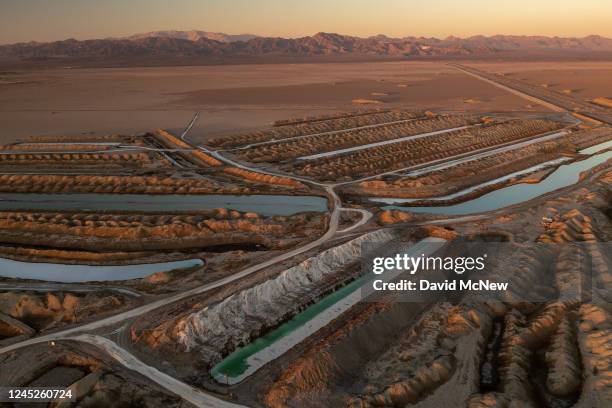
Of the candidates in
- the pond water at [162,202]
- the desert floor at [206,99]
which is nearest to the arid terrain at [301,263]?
the pond water at [162,202]

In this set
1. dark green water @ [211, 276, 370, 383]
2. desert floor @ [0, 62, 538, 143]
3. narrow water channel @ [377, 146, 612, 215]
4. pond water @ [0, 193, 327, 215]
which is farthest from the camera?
desert floor @ [0, 62, 538, 143]

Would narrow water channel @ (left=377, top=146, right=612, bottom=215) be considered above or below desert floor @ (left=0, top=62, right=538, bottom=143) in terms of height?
below

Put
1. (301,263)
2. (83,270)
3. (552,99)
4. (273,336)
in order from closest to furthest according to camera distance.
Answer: (273,336) < (301,263) < (83,270) < (552,99)

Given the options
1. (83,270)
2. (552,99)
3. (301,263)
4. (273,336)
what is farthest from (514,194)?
(552,99)

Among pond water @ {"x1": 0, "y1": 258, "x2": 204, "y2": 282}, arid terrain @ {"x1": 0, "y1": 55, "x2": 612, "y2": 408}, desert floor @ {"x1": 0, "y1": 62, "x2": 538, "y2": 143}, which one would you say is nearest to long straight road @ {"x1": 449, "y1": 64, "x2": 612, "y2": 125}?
desert floor @ {"x1": 0, "y1": 62, "x2": 538, "y2": 143}

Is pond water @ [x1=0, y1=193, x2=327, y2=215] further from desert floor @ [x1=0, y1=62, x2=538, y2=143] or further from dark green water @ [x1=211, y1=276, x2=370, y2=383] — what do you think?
desert floor @ [x1=0, y1=62, x2=538, y2=143]

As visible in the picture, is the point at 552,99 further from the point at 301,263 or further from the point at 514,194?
the point at 301,263

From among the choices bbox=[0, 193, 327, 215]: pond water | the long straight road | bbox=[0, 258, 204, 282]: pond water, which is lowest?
bbox=[0, 258, 204, 282]: pond water

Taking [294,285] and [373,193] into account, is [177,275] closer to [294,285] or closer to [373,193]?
[294,285]

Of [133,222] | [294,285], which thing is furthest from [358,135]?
[294,285]
